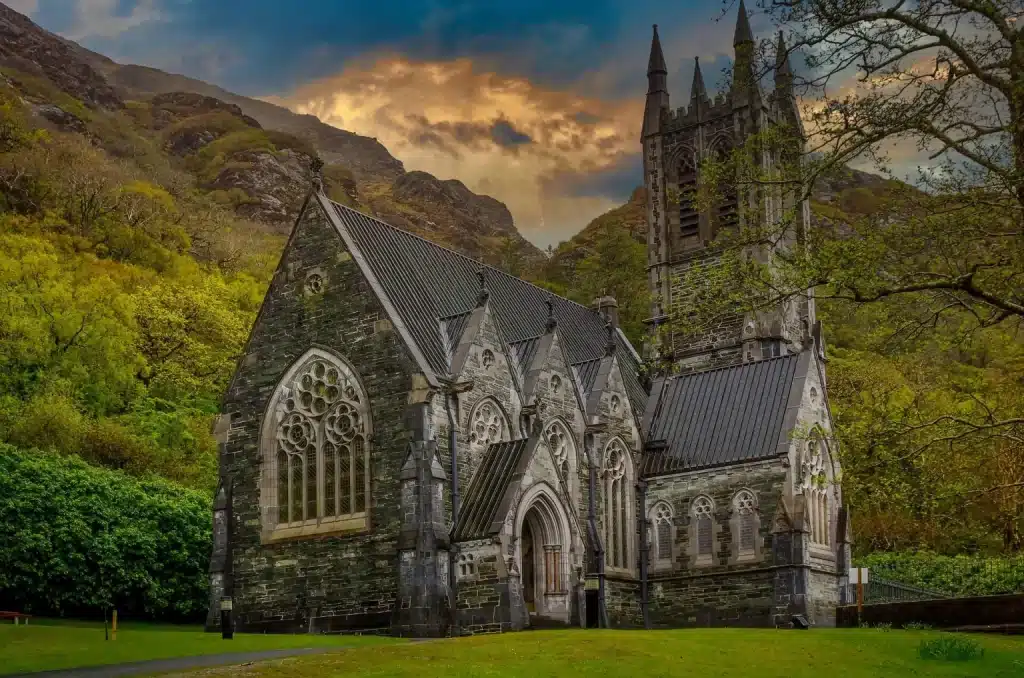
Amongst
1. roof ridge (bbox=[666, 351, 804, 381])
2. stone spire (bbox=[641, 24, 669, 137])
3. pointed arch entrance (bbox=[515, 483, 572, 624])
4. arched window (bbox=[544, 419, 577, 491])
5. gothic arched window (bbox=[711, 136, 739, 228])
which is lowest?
pointed arch entrance (bbox=[515, 483, 572, 624])

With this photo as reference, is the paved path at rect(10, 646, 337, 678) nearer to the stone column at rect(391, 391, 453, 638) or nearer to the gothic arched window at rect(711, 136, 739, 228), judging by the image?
the stone column at rect(391, 391, 453, 638)

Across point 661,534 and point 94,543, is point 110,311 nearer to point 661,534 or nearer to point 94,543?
point 94,543

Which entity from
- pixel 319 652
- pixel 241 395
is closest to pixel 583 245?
pixel 241 395

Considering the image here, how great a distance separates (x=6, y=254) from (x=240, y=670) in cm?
5275

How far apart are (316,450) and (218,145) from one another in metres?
135

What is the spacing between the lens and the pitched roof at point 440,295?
120 feet

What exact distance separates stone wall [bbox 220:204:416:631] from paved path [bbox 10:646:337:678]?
6.60m

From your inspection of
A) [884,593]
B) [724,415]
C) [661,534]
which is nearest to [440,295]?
[661,534]

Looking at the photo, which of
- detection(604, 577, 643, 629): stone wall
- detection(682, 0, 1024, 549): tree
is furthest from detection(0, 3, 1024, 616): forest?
detection(604, 577, 643, 629): stone wall

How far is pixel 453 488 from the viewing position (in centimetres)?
3391

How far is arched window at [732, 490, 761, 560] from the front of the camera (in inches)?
1588

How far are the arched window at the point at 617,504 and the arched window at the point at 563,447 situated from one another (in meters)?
1.92

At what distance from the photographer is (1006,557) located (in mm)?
52125

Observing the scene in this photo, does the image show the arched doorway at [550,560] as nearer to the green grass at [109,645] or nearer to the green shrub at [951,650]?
the green grass at [109,645]
